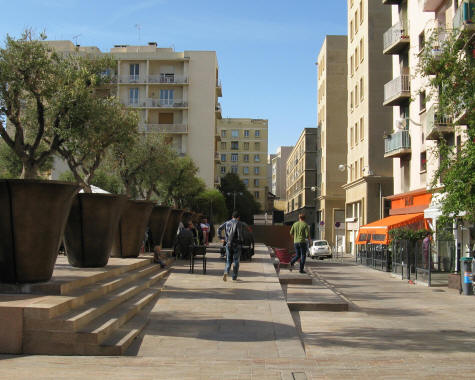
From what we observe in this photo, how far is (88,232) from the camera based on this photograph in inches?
432

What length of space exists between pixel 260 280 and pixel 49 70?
859 centimetres

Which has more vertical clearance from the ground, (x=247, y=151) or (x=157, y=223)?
(x=247, y=151)

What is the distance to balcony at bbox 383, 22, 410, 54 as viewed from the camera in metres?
33.9

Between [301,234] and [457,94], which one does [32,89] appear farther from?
[457,94]

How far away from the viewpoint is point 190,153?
65375 mm

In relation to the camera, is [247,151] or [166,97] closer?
[166,97]

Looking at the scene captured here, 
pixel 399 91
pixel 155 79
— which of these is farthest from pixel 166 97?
pixel 399 91

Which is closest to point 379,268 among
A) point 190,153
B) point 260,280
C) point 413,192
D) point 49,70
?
point 413,192

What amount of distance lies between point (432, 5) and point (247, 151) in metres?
85.8

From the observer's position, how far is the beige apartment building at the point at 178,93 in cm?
6481

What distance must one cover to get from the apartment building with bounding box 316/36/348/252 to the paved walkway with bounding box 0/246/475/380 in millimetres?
48666

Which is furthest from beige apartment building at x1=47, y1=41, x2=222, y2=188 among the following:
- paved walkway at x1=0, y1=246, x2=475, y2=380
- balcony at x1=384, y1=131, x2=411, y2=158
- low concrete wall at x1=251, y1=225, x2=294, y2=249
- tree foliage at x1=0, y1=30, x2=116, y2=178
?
paved walkway at x1=0, y1=246, x2=475, y2=380

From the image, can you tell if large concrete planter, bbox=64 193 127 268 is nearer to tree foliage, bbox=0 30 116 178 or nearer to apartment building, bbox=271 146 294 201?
tree foliage, bbox=0 30 116 178

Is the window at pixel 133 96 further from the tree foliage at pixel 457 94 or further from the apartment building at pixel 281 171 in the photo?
the apartment building at pixel 281 171
